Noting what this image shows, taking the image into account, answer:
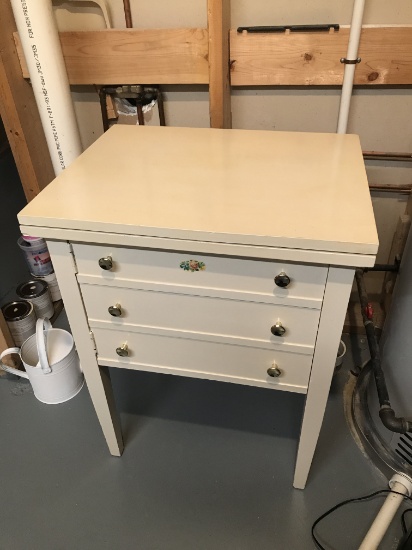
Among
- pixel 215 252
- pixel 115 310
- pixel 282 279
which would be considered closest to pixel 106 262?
pixel 115 310

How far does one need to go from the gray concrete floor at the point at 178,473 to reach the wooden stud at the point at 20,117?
0.73 meters

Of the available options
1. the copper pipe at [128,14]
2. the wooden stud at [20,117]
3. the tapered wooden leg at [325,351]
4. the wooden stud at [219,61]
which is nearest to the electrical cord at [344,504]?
the tapered wooden leg at [325,351]

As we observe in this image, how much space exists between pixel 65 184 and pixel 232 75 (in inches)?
25.0

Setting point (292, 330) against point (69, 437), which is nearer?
point (292, 330)

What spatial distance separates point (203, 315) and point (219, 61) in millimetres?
715

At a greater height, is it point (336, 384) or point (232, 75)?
point (232, 75)

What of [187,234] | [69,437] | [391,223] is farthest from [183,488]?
[391,223]

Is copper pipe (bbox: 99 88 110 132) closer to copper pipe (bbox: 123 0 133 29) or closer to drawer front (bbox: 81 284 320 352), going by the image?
copper pipe (bbox: 123 0 133 29)

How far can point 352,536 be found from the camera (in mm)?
1126

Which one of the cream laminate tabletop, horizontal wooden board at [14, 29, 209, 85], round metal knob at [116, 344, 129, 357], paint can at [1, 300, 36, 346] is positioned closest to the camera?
the cream laminate tabletop

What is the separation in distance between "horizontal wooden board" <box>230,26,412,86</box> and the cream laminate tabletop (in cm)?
25

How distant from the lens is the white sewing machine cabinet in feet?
2.52

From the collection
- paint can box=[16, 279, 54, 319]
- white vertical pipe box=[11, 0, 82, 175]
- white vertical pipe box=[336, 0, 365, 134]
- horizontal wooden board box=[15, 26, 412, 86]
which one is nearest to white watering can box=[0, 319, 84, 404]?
paint can box=[16, 279, 54, 319]

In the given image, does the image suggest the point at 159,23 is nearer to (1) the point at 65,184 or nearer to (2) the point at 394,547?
(1) the point at 65,184
